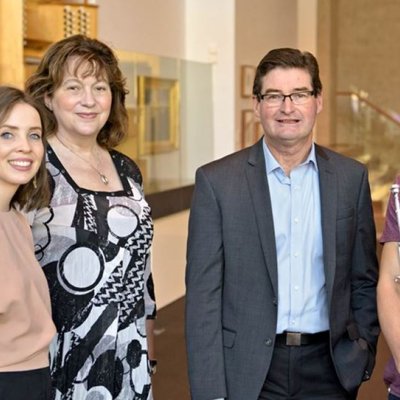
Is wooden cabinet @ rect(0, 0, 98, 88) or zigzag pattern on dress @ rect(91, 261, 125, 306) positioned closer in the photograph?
zigzag pattern on dress @ rect(91, 261, 125, 306)

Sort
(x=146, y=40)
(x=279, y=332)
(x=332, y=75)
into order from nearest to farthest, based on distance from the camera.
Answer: (x=279, y=332) < (x=146, y=40) < (x=332, y=75)

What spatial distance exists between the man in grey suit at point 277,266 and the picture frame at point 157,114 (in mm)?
5057

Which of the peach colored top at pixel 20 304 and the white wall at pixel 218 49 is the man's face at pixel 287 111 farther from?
the white wall at pixel 218 49

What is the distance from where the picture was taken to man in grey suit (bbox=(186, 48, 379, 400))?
281cm

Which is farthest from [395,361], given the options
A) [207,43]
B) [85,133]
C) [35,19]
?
[207,43]

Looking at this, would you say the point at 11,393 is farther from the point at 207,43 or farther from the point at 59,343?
the point at 207,43

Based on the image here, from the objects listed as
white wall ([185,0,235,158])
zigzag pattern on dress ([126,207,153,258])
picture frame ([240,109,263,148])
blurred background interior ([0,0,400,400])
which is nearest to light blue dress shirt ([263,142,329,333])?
zigzag pattern on dress ([126,207,153,258])

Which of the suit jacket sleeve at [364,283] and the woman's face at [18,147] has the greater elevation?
the woman's face at [18,147]

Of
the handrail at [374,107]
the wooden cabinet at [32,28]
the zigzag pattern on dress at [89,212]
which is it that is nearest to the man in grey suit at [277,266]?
the zigzag pattern on dress at [89,212]

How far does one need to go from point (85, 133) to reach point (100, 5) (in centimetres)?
477

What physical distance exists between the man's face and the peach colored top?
834 millimetres

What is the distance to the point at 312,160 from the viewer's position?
2.95 metres

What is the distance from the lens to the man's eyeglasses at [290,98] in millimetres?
2830

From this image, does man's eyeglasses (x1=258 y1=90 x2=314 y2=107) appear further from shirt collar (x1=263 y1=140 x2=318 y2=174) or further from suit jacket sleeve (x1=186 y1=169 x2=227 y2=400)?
suit jacket sleeve (x1=186 y1=169 x2=227 y2=400)
